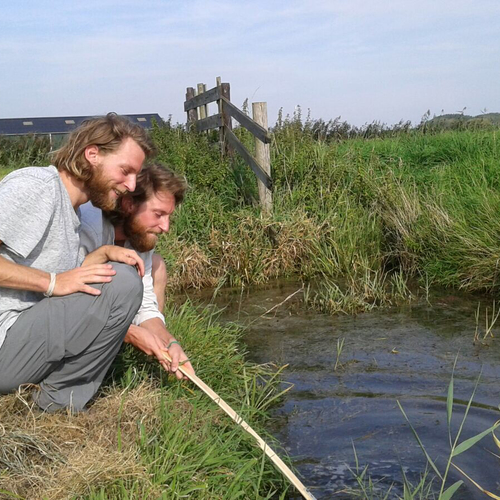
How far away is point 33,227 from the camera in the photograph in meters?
2.75

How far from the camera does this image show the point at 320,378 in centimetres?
475

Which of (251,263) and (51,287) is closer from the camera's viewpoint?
(51,287)

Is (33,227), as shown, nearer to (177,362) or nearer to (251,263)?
(177,362)

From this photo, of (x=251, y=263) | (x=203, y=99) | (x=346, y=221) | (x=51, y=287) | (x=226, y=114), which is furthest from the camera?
(x=203, y=99)

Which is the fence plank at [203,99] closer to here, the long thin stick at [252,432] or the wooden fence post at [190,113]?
the wooden fence post at [190,113]

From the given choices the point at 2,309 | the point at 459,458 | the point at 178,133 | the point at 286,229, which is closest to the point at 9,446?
the point at 2,309

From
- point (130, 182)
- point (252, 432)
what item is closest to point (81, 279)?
point (130, 182)

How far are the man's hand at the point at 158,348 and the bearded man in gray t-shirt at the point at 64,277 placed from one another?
261 mm

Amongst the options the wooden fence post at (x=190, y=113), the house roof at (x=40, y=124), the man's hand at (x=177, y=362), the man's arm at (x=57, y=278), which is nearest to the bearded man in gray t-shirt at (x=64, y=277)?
the man's arm at (x=57, y=278)

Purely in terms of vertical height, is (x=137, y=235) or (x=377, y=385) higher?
(x=137, y=235)

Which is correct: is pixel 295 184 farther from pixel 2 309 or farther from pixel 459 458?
pixel 2 309

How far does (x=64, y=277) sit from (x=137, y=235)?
0.77 metres

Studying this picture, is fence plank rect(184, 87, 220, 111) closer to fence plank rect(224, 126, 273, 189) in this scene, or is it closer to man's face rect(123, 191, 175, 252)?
fence plank rect(224, 126, 273, 189)

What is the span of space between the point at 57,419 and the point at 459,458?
1987 mm
